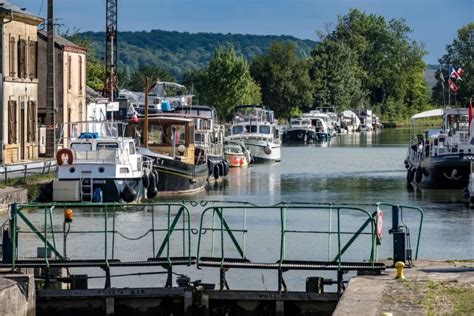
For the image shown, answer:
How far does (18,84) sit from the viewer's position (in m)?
62.2

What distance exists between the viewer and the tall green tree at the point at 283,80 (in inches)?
6250

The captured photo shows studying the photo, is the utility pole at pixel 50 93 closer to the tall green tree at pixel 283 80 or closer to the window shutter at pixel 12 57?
the window shutter at pixel 12 57

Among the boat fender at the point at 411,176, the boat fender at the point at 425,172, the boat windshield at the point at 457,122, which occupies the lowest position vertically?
the boat fender at the point at 411,176

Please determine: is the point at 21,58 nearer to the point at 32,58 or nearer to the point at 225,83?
the point at 32,58

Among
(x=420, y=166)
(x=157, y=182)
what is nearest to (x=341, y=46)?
(x=420, y=166)

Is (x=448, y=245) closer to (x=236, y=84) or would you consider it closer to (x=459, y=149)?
(x=459, y=149)

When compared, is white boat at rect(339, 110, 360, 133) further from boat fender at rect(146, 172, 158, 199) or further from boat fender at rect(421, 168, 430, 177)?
boat fender at rect(146, 172, 158, 199)

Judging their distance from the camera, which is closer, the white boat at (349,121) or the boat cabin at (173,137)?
the boat cabin at (173,137)

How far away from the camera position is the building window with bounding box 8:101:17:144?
60031mm

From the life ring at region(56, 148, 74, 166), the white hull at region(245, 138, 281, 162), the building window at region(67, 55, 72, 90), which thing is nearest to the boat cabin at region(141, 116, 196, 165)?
the life ring at region(56, 148, 74, 166)

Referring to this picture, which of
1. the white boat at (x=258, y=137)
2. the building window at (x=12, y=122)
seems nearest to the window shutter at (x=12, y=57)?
the building window at (x=12, y=122)

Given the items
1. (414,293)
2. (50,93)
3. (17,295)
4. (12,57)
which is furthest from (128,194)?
(414,293)

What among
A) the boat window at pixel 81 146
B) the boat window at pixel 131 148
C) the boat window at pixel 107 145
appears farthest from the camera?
the boat window at pixel 131 148

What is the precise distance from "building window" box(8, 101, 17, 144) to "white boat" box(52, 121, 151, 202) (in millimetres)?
9975
